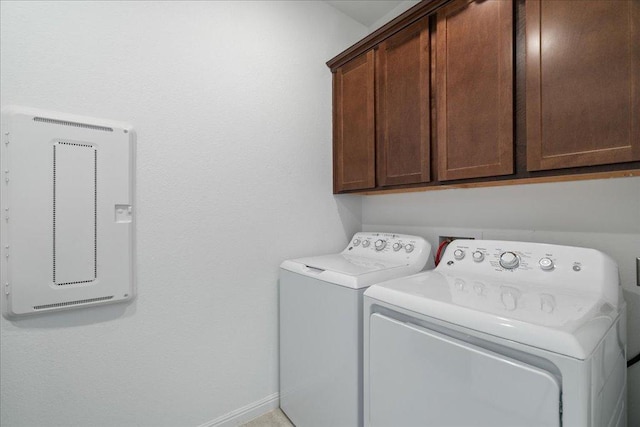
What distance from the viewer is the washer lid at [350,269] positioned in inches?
48.1

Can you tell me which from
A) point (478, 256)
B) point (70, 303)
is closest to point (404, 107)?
point (478, 256)

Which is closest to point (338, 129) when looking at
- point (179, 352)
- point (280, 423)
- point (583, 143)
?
point (583, 143)

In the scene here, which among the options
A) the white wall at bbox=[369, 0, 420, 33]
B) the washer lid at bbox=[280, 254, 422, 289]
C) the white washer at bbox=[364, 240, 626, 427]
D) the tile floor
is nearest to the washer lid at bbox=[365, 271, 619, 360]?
the white washer at bbox=[364, 240, 626, 427]

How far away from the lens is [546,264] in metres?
1.11

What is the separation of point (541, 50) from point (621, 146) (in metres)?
0.44

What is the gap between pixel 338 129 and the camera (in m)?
1.95

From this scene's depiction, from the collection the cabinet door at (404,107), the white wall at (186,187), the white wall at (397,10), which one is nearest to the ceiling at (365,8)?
the white wall at (397,10)

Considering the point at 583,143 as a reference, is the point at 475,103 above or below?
above

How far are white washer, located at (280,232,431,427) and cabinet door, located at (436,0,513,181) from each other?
0.55 m

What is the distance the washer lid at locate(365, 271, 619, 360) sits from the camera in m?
0.67

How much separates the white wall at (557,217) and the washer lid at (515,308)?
1.13 ft

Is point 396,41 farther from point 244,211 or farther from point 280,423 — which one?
point 280,423

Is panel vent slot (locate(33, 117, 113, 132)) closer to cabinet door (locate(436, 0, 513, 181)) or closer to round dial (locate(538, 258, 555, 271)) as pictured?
cabinet door (locate(436, 0, 513, 181))

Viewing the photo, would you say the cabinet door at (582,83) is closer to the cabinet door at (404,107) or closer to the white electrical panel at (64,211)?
the cabinet door at (404,107)
